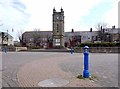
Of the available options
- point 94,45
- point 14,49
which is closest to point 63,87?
point 94,45

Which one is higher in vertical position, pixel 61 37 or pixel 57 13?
pixel 57 13

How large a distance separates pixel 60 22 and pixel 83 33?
35196 mm

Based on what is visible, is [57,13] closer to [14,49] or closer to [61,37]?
[61,37]

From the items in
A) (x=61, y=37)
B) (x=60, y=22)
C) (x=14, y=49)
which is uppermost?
(x=60, y=22)

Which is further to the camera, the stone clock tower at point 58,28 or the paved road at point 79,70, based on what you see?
the stone clock tower at point 58,28

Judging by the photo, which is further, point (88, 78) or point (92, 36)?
point (92, 36)

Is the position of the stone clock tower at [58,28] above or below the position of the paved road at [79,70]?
above

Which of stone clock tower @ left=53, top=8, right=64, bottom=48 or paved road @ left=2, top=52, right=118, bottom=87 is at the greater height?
stone clock tower @ left=53, top=8, right=64, bottom=48

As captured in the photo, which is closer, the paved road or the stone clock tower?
the paved road

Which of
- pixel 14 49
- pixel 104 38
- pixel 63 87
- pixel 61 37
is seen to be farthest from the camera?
pixel 104 38

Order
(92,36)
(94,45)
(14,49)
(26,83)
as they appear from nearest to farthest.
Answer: (26,83) → (94,45) → (14,49) → (92,36)

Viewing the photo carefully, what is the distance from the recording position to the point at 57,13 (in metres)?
55.4

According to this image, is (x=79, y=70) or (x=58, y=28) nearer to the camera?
(x=79, y=70)

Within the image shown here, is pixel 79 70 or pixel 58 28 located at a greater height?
pixel 58 28
